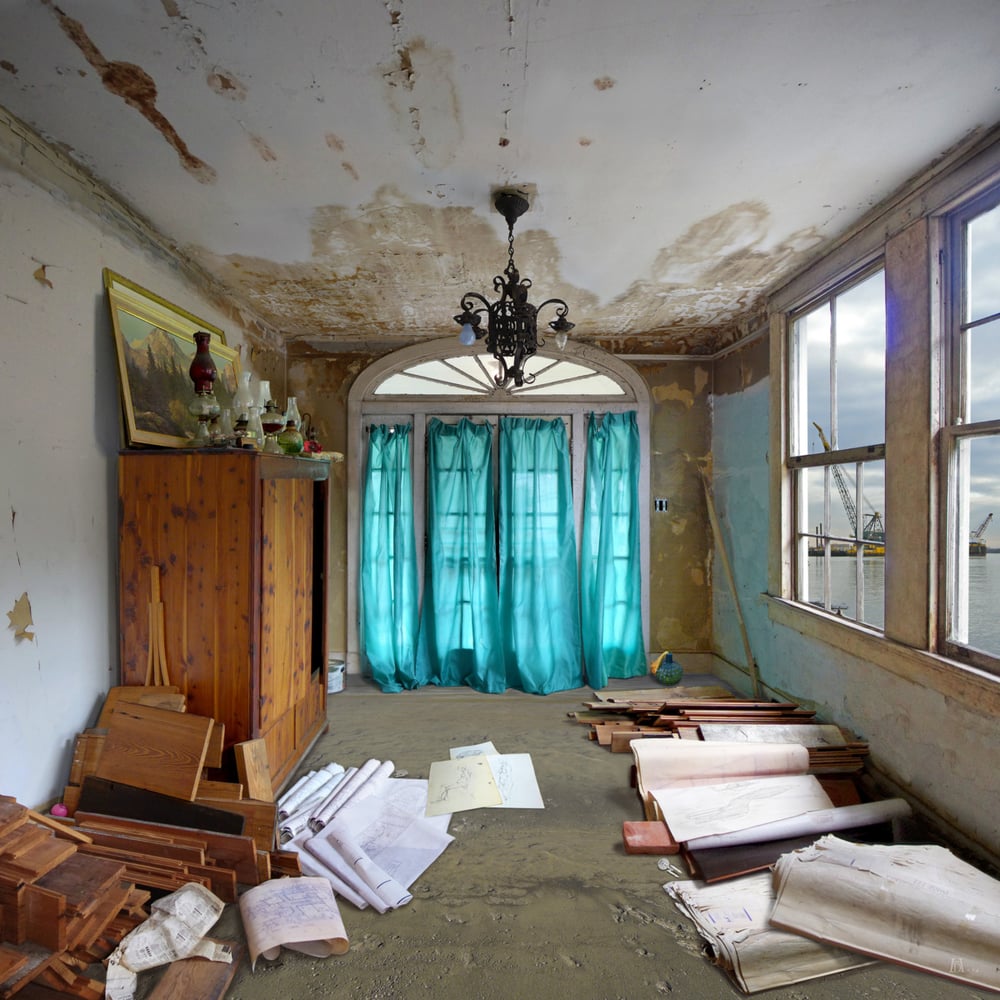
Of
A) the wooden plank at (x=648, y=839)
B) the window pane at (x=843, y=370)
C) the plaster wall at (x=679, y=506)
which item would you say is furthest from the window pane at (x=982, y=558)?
the plaster wall at (x=679, y=506)

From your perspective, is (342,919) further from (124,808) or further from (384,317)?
(384,317)

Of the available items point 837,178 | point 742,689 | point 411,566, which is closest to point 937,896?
point 742,689

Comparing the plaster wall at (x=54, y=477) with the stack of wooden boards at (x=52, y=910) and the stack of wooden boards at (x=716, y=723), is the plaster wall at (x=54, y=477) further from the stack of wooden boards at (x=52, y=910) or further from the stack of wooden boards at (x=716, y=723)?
the stack of wooden boards at (x=716, y=723)

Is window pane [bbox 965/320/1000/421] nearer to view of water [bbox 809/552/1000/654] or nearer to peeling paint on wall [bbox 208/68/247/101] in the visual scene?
view of water [bbox 809/552/1000/654]

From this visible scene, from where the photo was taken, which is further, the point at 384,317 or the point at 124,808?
the point at 384,317

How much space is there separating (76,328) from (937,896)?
377 centimetres

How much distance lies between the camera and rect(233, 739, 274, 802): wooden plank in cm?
231

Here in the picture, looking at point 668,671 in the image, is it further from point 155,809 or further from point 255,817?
point 155,809

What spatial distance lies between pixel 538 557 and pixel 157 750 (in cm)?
287

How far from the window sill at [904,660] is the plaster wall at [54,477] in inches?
138

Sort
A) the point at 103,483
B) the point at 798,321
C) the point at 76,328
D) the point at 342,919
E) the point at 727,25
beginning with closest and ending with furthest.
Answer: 1. the point at 727,25
2. the point at 342,919
3. the point at 76,328
4. the point at 103,483
5. the point at 798,321

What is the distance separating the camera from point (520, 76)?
1.76m

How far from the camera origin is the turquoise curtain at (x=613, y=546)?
4531 mm

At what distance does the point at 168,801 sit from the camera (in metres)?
2.15
